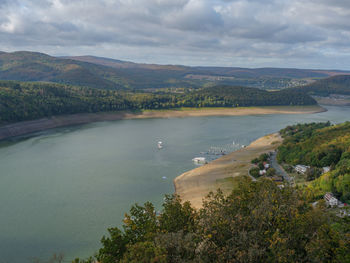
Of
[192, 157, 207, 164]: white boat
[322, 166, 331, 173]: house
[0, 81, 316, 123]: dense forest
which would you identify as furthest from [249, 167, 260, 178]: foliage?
[0, 81, 316, 123]: dense forest

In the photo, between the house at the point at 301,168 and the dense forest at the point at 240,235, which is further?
the house at the point at 301,168

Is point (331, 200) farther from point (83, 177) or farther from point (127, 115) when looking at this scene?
point (127, 115)

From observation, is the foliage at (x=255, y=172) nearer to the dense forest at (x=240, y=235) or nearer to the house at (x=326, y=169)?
the house at (x=326, y=169)

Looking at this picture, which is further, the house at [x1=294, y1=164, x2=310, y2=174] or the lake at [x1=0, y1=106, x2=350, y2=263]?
the house at [x1=294, y1=164, x2=310, y2=174]

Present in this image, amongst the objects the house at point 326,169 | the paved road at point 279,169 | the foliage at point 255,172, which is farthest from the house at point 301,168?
the foliage at point 255,172

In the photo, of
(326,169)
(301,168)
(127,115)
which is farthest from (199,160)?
(127,115)

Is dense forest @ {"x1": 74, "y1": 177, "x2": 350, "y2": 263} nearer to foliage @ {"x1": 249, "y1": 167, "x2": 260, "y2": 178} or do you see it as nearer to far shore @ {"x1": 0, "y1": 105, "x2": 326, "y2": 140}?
foliage @ {"x1": 249, "y1": 167, "x2": 260, "y2": 178}
